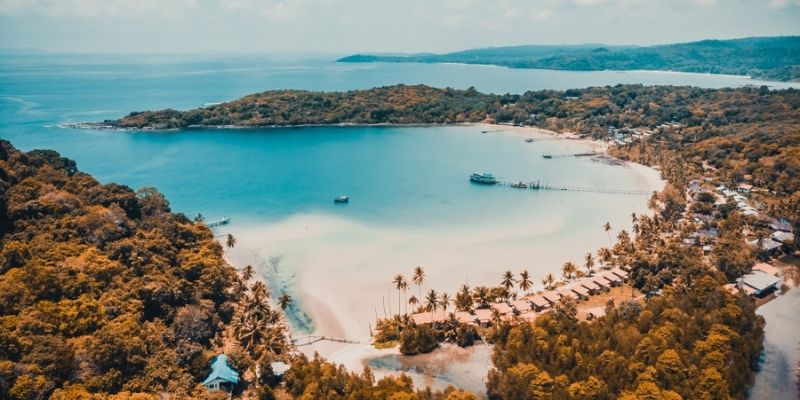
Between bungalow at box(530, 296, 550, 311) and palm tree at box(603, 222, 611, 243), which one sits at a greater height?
palm tree at box(603, 222, 611, 243)

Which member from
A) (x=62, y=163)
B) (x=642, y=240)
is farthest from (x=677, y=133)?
(x=62, y=163)

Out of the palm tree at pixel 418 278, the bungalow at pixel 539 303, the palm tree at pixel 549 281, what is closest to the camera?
the bungalow at pixel 539 303

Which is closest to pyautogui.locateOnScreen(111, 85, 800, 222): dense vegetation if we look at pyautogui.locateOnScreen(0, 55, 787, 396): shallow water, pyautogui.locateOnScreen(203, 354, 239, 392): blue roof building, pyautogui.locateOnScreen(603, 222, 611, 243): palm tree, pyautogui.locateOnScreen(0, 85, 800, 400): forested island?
pyautogui.locateOnScreen(0, 55, 787, 396): shallow water

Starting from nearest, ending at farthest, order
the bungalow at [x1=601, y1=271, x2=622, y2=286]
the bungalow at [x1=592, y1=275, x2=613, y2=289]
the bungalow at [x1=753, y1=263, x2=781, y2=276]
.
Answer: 1. the bungalow at [x1=592, y1=275, x2=613, y2=289]
2. the bungalow at [x1=601, y1=271, x2=622, y2=286]
3. the bungalow at [x1=753, y1=263, x2=781, y2=276]

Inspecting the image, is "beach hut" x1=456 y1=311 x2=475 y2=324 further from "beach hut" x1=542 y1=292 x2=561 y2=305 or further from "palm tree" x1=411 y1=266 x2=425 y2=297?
"beach hut" x1=542 y1=292 x2=561 y2=305

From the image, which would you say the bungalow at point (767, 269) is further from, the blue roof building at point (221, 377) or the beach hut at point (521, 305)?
the blue roof building at point (221, 377)

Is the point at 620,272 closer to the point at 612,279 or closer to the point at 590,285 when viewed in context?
the point at 612,279

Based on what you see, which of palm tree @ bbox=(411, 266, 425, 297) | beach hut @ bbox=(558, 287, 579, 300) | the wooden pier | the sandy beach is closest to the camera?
the sandy beach

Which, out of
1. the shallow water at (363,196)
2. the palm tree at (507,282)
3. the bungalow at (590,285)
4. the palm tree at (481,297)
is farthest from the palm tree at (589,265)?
the palm tree at (481,297)
